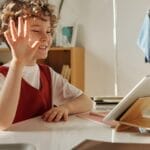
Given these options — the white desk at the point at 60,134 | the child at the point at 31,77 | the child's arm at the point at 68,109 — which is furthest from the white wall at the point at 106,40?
the white desk at the point at 60,134

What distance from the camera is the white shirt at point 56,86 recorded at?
4.32 ft

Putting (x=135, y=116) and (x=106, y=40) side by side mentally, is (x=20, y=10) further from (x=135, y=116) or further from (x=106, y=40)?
(x=106, y=40)

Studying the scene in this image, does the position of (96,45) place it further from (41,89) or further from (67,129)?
(67,129)

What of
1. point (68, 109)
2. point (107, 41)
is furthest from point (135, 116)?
point (107, 41)

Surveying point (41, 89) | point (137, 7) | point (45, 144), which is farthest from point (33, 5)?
point (137, 7)

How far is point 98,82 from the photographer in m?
3.12

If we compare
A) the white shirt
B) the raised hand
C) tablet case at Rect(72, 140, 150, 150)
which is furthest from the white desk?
the white shirt

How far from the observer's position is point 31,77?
51.9 inches

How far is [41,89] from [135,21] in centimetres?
178

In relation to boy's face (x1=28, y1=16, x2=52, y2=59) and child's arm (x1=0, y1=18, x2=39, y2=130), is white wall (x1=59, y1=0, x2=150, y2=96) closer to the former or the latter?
boy's face (x1=28, y1=16, x2=52, y2=59)

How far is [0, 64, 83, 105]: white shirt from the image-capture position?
1.32m

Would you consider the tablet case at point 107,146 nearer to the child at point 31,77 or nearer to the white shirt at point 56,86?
the child at point 31,77

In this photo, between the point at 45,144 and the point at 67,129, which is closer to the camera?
the point at 45,144

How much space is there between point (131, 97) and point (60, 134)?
0.65 feet
